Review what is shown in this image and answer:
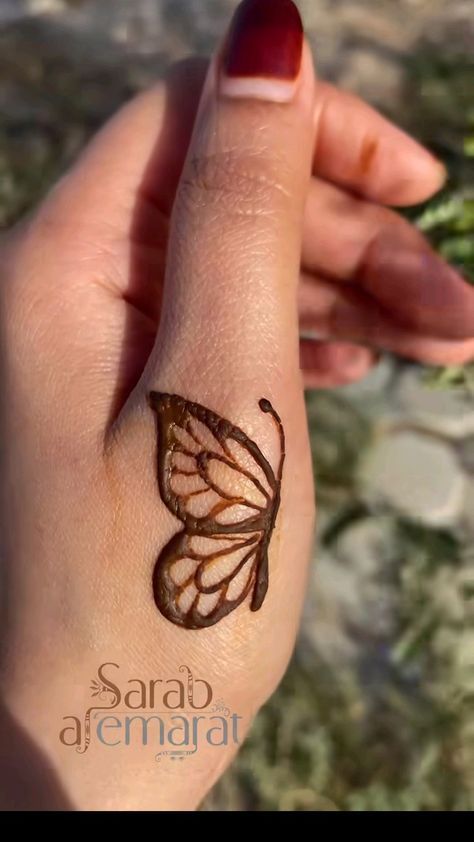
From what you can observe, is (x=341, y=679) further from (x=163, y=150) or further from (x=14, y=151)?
(x=14, y=151)

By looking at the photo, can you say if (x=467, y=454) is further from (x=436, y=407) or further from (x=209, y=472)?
(x=209, y=472)

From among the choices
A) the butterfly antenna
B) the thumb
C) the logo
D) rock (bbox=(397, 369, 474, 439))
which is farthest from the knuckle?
rock (bbox=(397, 369, 474, 439))

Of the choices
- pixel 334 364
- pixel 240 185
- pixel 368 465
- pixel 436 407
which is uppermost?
pixel 240 185

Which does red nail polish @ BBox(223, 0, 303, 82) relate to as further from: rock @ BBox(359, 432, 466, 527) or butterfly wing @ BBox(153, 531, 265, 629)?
rock @ BBox(359, 432, 466, 527)

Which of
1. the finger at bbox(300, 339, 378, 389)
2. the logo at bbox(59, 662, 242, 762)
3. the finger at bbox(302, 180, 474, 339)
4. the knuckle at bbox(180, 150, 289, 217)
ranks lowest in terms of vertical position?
the logo at bbox(59, 662, 242, 762)

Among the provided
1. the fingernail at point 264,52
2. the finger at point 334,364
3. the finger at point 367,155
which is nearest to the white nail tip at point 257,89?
the fingernail at point 264,52

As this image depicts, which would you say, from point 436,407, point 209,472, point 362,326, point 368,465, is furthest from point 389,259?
point 209,472

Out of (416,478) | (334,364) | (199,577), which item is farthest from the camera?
(334,364)
